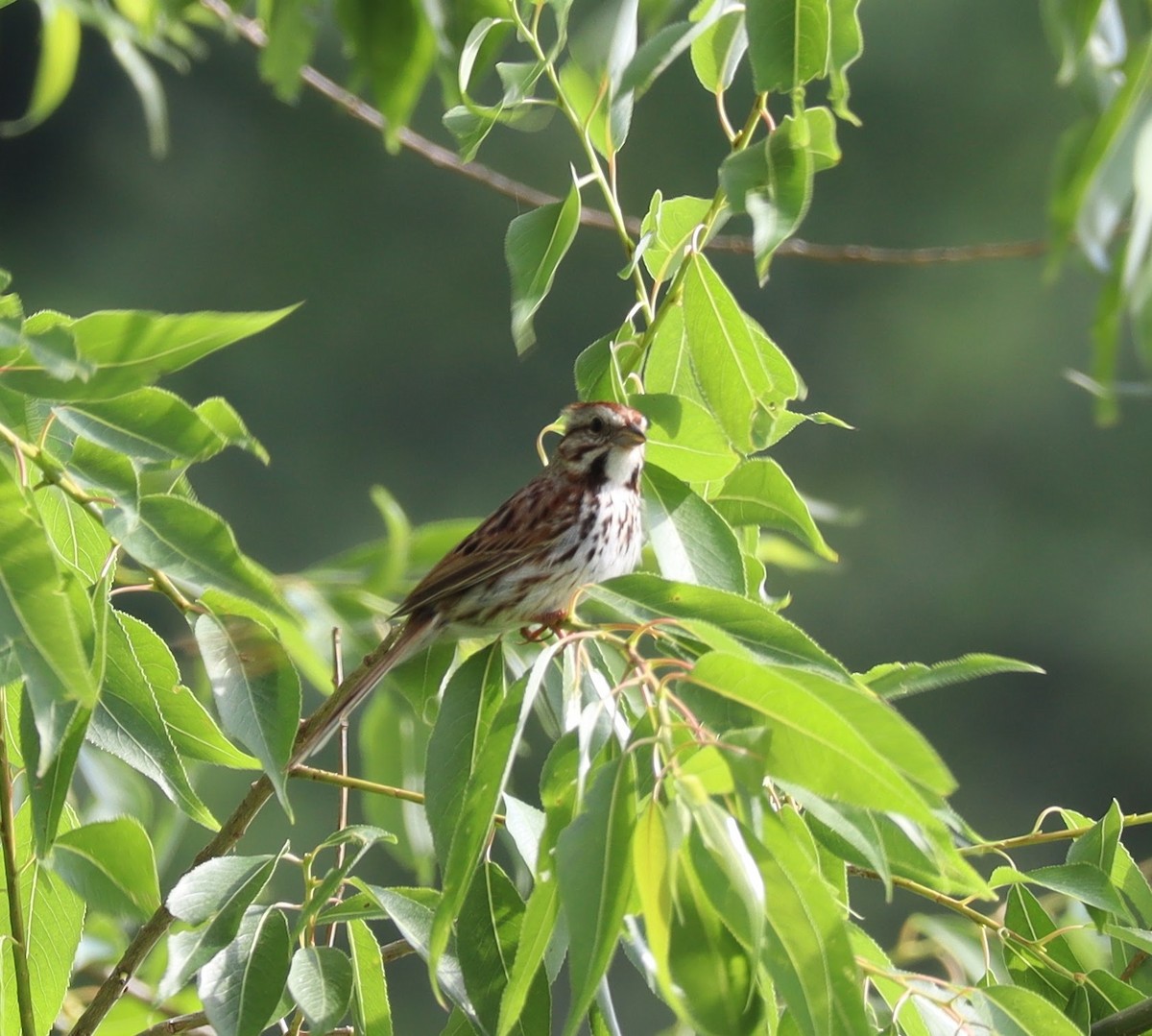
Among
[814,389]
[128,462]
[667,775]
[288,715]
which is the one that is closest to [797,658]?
[667,775]

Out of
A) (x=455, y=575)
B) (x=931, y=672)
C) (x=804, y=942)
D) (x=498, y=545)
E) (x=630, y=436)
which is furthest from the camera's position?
(x=498, y=545)

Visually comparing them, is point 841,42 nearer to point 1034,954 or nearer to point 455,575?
point 1034,954

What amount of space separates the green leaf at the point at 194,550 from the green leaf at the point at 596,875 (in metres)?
0.37

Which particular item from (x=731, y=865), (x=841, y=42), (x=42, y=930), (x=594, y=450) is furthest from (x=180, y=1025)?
(x=594, y=450)

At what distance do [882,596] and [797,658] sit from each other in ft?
39.0

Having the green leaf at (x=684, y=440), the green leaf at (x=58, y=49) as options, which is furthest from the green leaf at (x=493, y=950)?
the green leaf at (x=58, y=49)

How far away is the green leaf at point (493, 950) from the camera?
1893mm

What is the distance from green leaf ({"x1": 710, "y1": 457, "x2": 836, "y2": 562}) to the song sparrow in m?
0.58

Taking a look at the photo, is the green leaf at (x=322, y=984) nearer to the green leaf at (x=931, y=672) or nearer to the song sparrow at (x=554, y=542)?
the green leaf at (x=931, y=672)

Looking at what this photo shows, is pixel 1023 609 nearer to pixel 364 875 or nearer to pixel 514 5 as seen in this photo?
pixel 364 875

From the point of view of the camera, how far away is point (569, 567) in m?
3.32

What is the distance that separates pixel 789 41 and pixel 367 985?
115cm

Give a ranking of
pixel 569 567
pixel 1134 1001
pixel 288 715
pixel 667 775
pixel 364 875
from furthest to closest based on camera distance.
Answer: pixel 364 875 < pixel 569 567 < pixel 1134 1001 < pixel 288 715 < pixel 667 775

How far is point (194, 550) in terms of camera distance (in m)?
1.68
